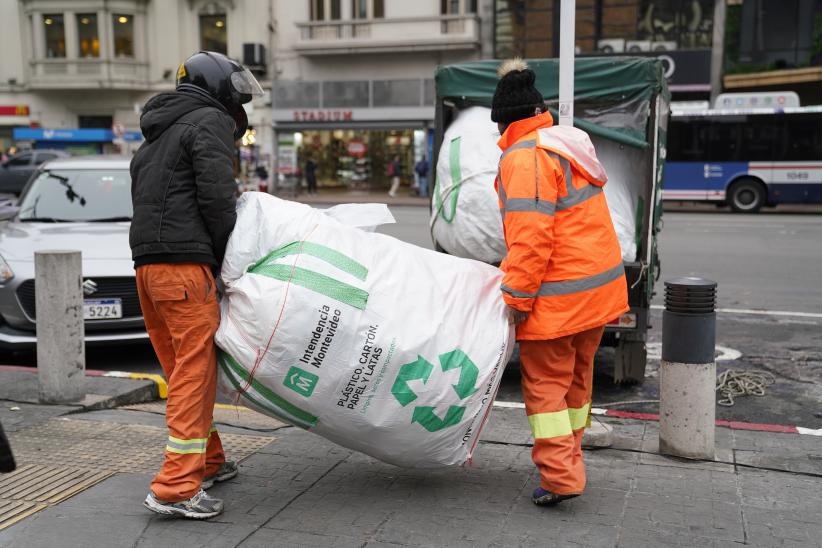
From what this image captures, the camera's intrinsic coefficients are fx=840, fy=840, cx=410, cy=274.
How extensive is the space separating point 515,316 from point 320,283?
0.89m

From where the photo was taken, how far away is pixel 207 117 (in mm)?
3596

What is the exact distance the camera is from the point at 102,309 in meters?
6.47

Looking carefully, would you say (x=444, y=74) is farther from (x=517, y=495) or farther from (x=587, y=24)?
(x=587, y=24)

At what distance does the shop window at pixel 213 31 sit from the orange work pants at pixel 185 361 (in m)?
34.2

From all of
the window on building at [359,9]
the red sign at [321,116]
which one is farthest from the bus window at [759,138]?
the window on building at [359,9]

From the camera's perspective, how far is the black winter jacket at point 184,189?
3535 millimetres

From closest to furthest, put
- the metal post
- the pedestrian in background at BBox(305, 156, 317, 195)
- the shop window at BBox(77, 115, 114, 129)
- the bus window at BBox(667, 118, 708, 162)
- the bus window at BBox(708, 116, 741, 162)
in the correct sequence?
1. the metal post
2. the bus window at BBox(708, 116, 741, 162)
3. the bus window at BBox(667, 118, 708, 162)
4. the pedestrian in background at BBox(305, 156, 317, 195)
5. the shop window at BBox(77, 115, 114, 129)

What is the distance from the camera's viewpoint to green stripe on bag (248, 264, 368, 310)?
348cm

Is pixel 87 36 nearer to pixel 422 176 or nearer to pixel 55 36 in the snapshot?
pixel 55 36

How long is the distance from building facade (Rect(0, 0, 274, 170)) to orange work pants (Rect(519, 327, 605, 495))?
3201cm

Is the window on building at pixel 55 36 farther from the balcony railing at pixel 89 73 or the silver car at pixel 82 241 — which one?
the silver car at pixel 82 241

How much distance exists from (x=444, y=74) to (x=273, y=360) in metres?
3.59

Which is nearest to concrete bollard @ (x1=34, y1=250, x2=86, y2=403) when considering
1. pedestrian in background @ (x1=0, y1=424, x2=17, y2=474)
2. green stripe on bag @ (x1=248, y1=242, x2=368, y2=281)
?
green stripe on bag @ (x1=248, y1=242, x2=368, y2=281)

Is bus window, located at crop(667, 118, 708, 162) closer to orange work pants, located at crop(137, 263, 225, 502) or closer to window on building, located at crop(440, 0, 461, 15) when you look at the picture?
window on building, located at crop(440, 0, 461, 15)
